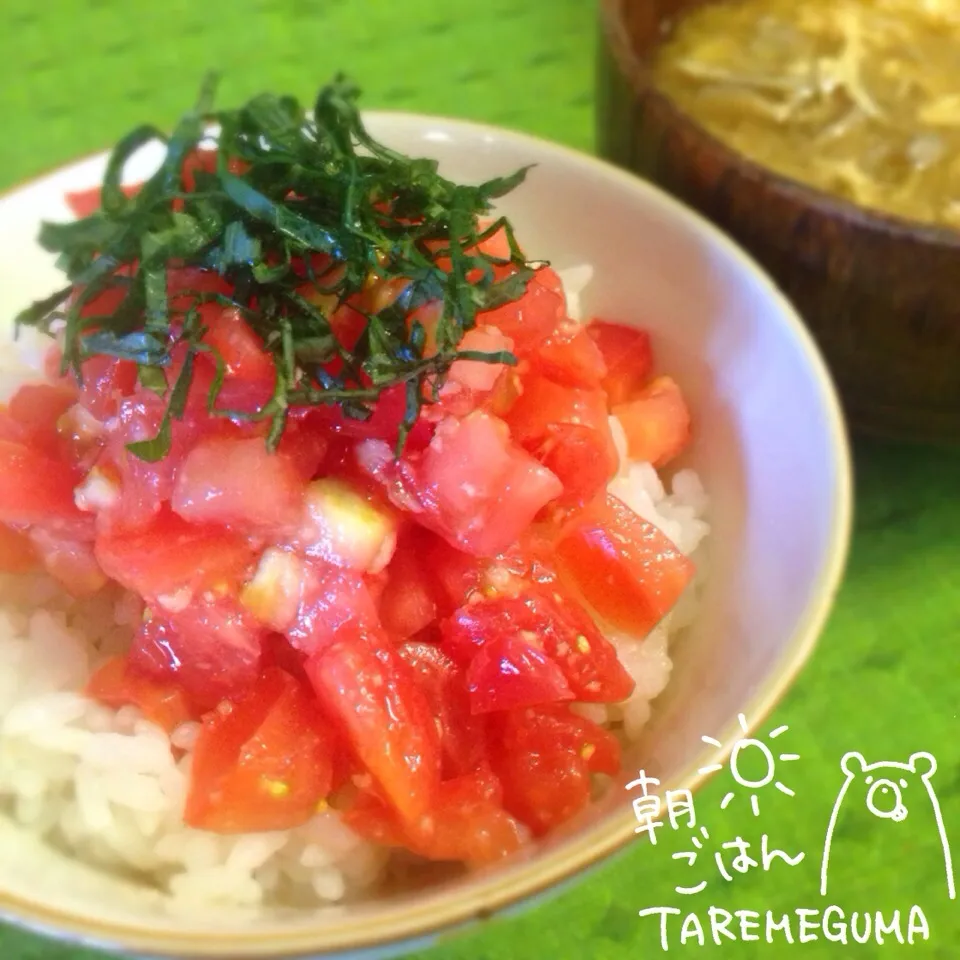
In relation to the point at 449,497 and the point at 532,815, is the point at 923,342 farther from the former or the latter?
the point at 532,815

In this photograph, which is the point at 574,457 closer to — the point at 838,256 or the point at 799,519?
the point at 799,519

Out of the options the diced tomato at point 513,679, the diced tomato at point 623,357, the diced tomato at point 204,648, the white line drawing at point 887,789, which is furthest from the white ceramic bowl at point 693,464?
the white line drawing at point 887,789

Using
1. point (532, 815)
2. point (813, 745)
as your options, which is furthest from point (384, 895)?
point (813, 745)

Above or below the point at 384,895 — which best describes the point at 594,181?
above

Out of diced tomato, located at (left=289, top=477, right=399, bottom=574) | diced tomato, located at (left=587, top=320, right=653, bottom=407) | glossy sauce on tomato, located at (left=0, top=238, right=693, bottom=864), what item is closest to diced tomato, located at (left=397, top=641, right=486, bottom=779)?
glossy sauce on tomato, located at (left=0, top=238, right=693, bottom=864)

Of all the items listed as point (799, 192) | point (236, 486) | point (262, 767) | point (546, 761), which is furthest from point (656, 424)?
point (262, 767)

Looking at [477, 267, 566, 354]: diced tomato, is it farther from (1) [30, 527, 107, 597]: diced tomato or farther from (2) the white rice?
(1) [30, 527, 107, 597]: diced tomato
